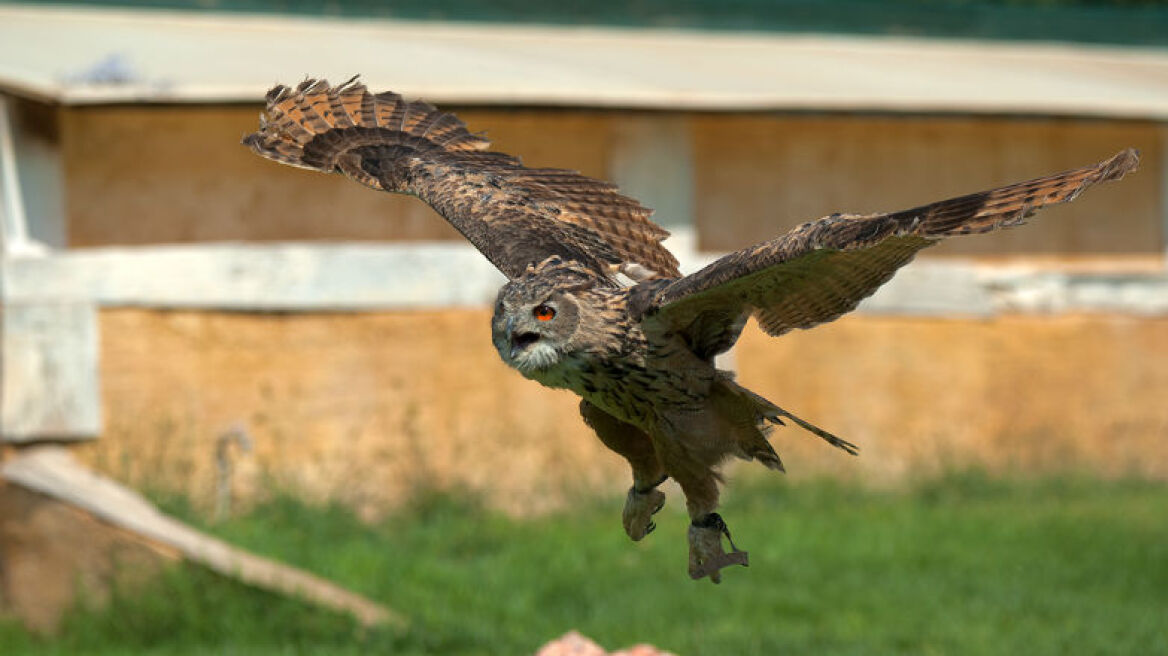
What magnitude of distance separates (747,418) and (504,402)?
5.44 metres

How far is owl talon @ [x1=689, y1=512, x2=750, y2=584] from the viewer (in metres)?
5.71

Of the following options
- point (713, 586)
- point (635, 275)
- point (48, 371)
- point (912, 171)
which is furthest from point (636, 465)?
point (912, 171)

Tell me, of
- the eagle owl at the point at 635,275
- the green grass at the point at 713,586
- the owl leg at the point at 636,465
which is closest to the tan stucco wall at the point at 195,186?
the green grass at the point at 713,586

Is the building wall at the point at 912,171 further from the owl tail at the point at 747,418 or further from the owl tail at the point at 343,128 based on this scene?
the owl tail at the point at 747,418

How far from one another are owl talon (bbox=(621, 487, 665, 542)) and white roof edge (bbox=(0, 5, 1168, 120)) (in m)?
5.15

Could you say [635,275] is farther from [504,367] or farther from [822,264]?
[504,367]

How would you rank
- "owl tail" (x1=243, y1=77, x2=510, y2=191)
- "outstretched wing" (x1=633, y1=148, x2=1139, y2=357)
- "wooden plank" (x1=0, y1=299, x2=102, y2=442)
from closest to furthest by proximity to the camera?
1. "outstretched wing" (x1=633, y1=148, x2=1139, y2=357)
2. "owl tail" (x1=243, y1=77, x2=510, y2=191)
3. "wooden plank" (x1=0, y1=299, x2=102, y2=442)

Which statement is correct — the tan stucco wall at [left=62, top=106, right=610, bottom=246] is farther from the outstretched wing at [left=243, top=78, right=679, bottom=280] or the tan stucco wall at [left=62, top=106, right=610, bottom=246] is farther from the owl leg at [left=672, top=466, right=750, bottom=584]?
the owl leg at [left=672, top=466, right=750, bottom=584]

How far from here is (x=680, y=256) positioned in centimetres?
1124

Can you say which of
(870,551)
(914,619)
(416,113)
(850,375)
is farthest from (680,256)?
(416,113)

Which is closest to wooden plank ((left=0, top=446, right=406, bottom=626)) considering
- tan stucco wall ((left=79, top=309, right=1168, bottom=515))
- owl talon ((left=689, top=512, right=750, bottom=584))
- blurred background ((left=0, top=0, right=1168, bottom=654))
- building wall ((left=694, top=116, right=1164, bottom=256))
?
blurred background ((left=0, top=0, right=1168, bottom=654))

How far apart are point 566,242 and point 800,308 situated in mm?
928

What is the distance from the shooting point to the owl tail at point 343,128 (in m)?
6.52

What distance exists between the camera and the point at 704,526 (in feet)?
19.0
